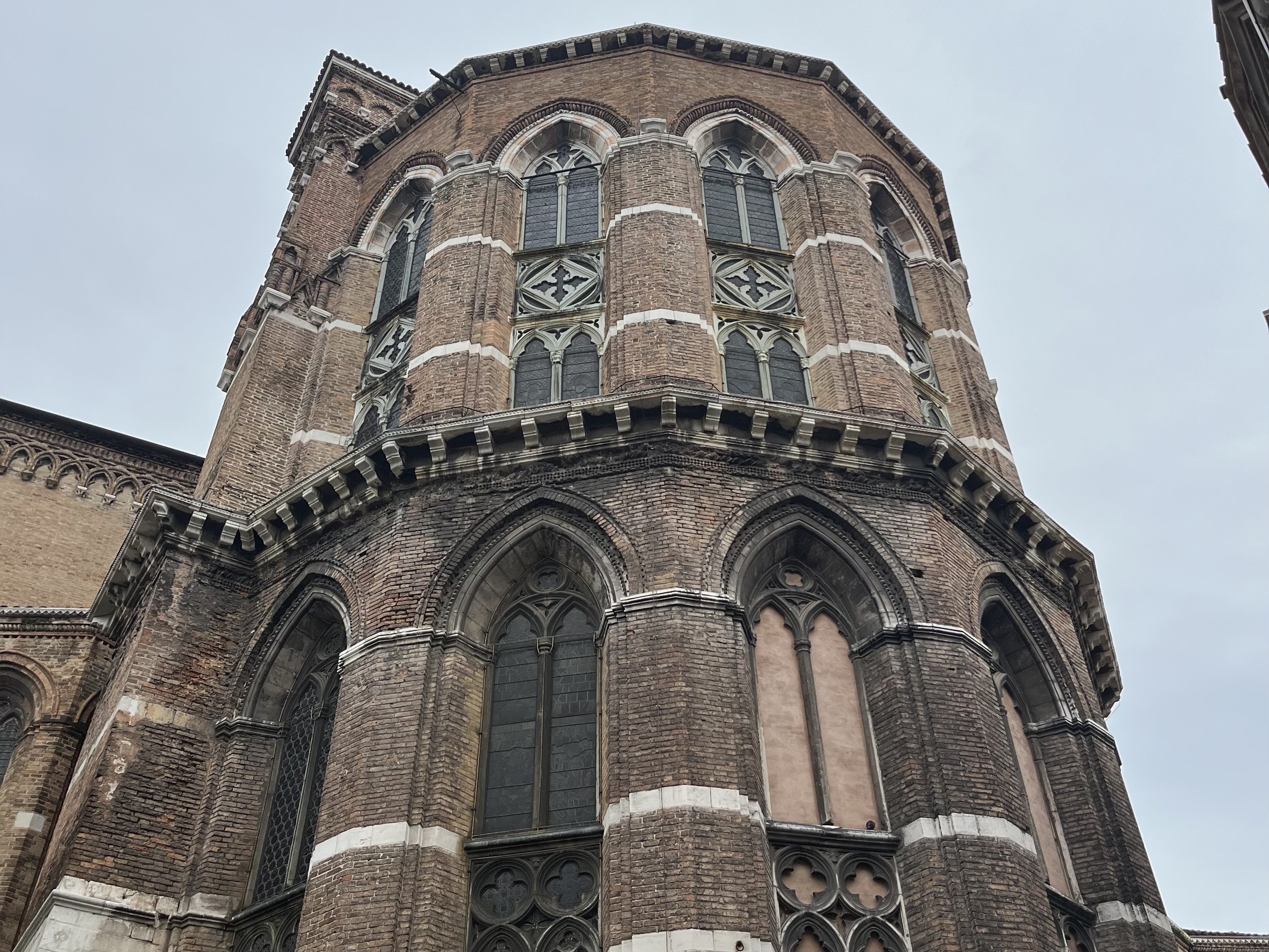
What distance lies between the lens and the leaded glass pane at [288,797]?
1463 centimetres

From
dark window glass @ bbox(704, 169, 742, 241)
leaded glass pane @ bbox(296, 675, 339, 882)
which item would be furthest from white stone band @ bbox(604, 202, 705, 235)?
leaded glass pane @ bbox(296, 675, 339, 882)

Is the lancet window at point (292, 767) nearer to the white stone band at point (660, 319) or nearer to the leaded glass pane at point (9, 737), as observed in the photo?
the white stone band at point (660, 319)

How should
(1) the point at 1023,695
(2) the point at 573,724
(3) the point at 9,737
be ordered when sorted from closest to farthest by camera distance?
(2) the point at 573,724 < (1) the point at 1023,695 < (3) the point at 9,737

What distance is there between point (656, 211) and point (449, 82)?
566cm

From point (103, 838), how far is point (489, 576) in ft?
17.3

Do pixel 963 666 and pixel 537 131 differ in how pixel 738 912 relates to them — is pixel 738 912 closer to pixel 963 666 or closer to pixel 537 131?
pixel 963 666

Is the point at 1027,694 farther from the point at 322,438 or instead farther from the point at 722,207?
the point at 322,438

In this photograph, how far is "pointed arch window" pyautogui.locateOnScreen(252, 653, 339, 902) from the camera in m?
14.6

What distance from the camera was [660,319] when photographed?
57.8ft

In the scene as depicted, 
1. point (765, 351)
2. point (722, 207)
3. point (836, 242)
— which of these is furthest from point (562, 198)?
point (765, 351)

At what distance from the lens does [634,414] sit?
15.7 meters

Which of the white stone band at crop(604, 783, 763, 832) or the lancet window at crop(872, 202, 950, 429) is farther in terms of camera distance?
the lancet window at crop(872, 202, 950, 429)

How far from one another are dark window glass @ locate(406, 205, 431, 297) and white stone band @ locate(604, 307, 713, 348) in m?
4.19

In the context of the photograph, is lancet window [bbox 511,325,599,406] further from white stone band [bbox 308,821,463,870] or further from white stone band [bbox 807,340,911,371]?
white stone band [bbox 308,821,463,870]
